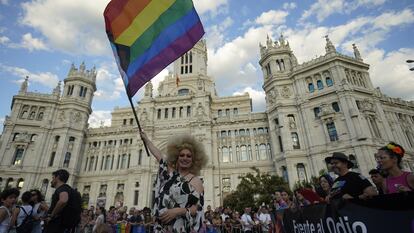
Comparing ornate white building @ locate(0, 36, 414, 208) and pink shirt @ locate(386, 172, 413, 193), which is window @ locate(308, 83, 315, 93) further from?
pink shirt @ locate(386, 172, 413, 193)

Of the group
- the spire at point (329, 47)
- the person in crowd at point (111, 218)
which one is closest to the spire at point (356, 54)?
the spire at point (329, 47)

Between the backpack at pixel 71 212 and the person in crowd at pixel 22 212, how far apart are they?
1.70 meters

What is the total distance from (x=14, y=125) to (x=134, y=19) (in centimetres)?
4337

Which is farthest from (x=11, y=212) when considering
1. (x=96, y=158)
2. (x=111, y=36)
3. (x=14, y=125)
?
(x=14, y=125)

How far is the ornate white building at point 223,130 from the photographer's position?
96.8 feet

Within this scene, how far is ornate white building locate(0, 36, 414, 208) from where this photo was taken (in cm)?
2950

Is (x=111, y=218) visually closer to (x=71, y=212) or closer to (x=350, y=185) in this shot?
(x=71, y=212)

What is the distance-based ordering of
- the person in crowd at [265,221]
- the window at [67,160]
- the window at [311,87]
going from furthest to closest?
the window at [67,160], the window at [311,87], the person in crowd at [265,221]

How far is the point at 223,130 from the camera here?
38.2 m

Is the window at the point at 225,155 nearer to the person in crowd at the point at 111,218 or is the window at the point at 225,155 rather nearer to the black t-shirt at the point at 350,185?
the person in crowd at the point at 111,218

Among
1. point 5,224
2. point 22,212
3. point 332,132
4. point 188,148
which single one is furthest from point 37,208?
point 332,132

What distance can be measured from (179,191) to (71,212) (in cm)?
319

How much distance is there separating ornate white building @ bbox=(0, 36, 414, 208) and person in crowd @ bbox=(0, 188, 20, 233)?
93.0ft

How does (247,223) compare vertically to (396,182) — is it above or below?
below
